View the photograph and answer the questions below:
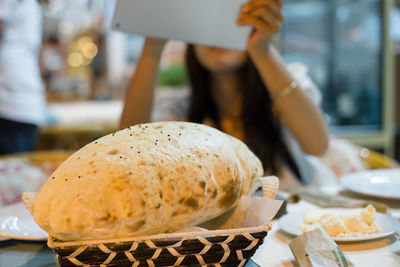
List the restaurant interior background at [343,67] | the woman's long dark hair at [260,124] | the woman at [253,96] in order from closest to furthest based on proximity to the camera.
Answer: the woman at [253,96] < the woman's long dark hair at [260,124] < the restaurant interior background at [343,67]

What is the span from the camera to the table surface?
48 cm

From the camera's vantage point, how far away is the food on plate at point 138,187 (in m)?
0.36

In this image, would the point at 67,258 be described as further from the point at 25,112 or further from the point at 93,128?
the point at 93,128

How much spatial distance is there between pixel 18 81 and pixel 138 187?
164cm

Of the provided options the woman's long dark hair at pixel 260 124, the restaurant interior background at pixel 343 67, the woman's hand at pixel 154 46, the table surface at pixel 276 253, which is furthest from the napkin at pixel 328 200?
the restaurant interior background at pixel 343 67

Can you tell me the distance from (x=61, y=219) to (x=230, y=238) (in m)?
0.15

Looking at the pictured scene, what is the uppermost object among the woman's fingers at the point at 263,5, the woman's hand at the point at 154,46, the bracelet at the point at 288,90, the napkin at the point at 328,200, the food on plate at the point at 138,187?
the woman's fingers at the point at 263,5

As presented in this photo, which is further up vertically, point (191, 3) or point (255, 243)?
point (191, 3)

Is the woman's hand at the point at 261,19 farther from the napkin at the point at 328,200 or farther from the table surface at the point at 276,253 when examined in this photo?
the table surface at the point at 276,253

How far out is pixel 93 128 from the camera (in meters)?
2.58

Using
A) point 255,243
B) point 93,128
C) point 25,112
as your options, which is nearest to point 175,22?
point 255,243

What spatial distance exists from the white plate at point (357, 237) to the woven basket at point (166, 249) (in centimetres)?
16

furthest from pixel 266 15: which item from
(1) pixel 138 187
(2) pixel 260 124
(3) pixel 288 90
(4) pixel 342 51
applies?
(4) pixel 342 51

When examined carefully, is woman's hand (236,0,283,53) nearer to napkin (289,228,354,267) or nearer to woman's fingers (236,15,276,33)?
woman's fingers (236,15,276,33)
